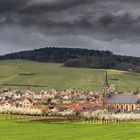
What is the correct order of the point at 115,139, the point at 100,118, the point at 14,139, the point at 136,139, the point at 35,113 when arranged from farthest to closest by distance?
1. the point at 35,113
2. the point at 100,118
3. the point at 14,139
4. the point at 115,139
5. the point at 136,139

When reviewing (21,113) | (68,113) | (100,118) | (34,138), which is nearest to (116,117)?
(100,118)

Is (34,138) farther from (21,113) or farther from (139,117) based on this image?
(21,113)

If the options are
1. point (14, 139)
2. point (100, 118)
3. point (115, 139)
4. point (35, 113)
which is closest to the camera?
point (115, 139)

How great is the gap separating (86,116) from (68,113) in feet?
52.5

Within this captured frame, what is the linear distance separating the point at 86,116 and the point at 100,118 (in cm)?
618

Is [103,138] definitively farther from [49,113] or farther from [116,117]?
[49,113]

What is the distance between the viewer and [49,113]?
561 ft

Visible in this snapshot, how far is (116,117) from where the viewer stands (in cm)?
15188

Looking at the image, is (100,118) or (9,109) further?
(9,109)

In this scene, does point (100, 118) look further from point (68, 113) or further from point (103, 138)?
point (103, 138)

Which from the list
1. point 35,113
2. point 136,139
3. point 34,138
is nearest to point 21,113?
point 35,113

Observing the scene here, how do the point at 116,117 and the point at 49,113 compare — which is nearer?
the point at 116,117

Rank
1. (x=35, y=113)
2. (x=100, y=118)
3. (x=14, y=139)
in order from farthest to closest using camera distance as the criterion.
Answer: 1. (x=35, y=113)
2. (x=100, y=118)
3. (x=14, y=139)

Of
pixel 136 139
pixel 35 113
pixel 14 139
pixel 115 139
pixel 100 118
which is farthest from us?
pixel 35 113
